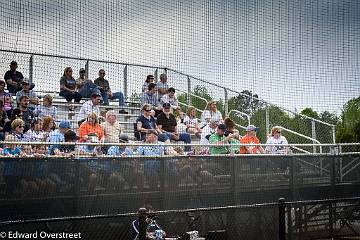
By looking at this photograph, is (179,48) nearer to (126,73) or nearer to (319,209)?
(126,73)

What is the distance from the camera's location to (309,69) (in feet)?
30.0

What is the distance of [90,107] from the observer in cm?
868

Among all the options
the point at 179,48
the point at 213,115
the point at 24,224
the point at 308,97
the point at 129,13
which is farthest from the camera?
the point at 213,115

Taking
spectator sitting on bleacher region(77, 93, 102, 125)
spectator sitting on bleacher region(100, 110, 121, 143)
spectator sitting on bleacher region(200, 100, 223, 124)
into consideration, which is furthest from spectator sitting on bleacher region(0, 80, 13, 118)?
spectator sitting on bleacher region(200, 100, 223, 124)

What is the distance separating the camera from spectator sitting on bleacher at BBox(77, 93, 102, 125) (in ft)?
27.4

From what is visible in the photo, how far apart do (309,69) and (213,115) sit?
188cm

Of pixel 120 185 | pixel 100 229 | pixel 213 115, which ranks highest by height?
pixel 213 115

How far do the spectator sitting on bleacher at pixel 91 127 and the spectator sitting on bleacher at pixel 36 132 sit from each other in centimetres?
50

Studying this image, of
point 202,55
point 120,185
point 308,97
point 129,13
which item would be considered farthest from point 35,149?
point 308,97

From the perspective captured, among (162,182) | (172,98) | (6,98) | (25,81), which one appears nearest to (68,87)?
(25,81)

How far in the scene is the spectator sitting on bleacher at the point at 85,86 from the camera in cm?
890

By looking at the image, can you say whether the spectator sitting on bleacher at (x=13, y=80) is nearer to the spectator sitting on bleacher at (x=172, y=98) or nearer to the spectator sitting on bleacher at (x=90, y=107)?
the spectator sitting on bleacher at (x=90, y=107)

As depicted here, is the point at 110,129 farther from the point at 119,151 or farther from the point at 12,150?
the point at 12,150

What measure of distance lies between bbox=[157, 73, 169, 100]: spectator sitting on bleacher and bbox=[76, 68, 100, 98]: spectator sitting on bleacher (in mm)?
1321
